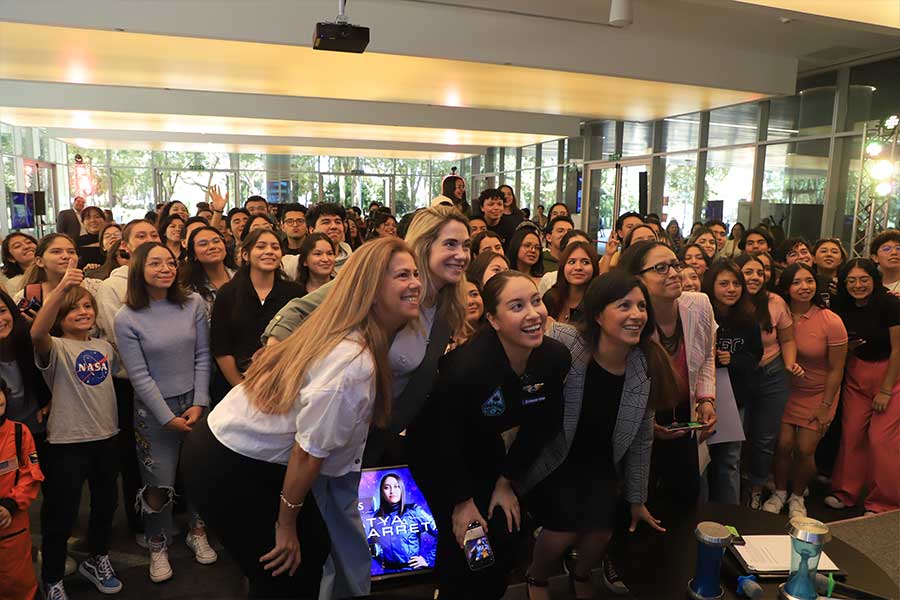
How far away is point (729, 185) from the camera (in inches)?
404

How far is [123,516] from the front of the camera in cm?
371

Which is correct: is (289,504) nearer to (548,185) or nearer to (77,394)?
(77,394)

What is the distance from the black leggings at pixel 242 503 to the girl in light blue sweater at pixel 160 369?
1.14m

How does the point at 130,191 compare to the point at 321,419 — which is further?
the point at 130,191

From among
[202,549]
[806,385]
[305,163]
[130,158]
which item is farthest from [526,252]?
[130,158]

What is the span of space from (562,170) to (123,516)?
12789 millimetres

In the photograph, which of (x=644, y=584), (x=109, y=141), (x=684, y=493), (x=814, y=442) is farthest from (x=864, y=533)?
(x=109, y=141)

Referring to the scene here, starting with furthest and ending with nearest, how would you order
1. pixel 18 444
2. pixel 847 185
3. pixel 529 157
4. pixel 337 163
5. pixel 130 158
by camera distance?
1. pixel 337 163
2. pixel 130 158
3. pixel 529 157
4. pixel 847 185
5. pixel 18 444

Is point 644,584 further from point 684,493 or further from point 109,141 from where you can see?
point 109,141

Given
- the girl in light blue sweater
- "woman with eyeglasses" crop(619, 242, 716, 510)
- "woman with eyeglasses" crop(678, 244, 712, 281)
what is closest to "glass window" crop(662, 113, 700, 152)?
"woman with eyeglasses" crop(678, 244, 712, 281)

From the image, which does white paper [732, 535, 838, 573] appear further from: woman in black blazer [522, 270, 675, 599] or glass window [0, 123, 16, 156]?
glass window [0, 123, 16, 156]

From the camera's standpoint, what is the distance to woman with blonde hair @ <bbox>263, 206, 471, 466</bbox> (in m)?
2.17

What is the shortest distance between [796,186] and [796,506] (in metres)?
6.68

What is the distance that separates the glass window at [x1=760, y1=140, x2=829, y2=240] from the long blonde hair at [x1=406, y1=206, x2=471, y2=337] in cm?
777
